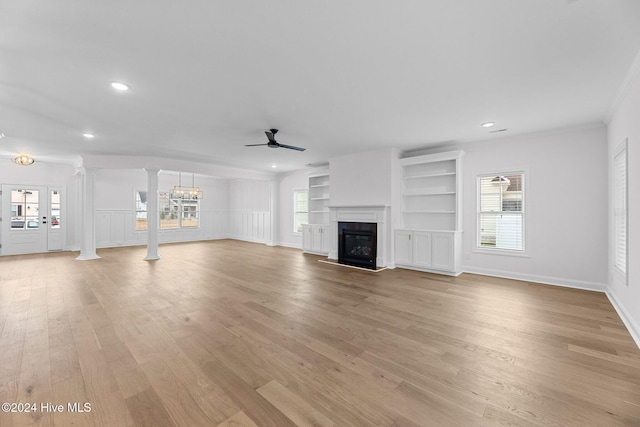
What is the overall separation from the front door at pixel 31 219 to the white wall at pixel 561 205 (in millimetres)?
11755

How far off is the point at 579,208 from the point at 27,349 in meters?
7.46

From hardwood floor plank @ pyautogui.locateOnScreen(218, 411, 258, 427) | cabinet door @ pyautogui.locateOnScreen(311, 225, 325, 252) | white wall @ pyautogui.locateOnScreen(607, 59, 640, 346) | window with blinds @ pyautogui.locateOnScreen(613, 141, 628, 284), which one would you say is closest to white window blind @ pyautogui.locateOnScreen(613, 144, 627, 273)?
window with blinds @ pyautogui.locateOnScreen(613, 141, 628, 284)

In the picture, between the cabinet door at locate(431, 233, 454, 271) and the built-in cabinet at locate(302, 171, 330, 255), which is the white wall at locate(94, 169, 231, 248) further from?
the cabinet door at locate(431, 233, 454, 271)

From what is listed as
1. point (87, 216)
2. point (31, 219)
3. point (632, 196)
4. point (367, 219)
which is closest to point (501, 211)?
point (632, 196)

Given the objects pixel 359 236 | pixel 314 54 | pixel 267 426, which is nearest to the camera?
pixel 267 426

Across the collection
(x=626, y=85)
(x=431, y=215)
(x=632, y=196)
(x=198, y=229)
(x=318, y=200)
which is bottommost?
(x=198, y=229)

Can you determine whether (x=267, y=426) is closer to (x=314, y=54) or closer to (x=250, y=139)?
(x=314, y=54)

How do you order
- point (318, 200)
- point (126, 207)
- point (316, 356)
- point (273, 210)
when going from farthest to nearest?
point (273, 210), point (126, 207), point (318, 200), point (316, 356)

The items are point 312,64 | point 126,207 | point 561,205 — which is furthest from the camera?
point 126,207

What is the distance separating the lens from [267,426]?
158 centimetres

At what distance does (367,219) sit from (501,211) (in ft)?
8.74

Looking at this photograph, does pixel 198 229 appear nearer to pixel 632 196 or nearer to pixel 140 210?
pixel 140 210

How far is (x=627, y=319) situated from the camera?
3.04 m

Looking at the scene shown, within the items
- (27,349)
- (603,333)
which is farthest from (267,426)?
(603,333)
